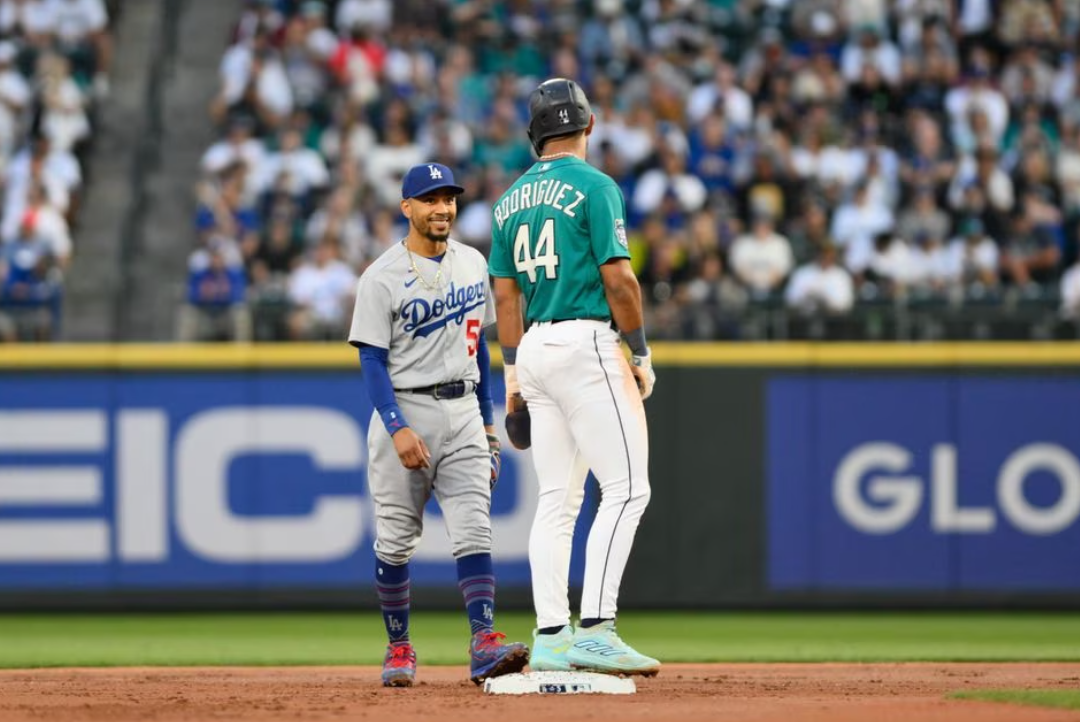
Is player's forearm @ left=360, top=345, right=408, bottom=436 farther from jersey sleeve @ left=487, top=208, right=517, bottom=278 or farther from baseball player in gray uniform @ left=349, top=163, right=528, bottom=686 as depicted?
jersey sleeve @ left=487, top=208, right=517, bottom=278

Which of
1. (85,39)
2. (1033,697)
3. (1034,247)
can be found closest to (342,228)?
(85,39)

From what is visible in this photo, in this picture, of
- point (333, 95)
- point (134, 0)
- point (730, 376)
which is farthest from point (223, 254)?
point (134, 0)

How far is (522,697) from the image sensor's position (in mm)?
6895

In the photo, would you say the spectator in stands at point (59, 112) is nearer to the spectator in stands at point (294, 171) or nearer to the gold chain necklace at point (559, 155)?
the spectator in stands at point (294, 171)

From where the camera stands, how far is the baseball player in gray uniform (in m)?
7.33

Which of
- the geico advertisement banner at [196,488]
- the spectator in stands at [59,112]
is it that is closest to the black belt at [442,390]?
the geico advertisement banner at [196,488]

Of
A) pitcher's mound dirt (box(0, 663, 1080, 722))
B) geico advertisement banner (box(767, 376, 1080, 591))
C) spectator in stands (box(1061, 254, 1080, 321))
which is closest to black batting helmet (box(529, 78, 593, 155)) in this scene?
pitcher's mound dirt (box(0, 663, 1080, 722))

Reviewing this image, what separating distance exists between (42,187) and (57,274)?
4.79 feet

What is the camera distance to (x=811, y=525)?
12.3 meters

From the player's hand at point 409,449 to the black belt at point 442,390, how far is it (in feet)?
0.87

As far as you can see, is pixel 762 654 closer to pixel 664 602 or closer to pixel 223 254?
pixel 664 602

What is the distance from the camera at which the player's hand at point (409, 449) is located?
7.16m

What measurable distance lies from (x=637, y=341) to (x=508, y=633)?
4.14 meters

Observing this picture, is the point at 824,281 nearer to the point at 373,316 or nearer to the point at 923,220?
the point at 923,220
